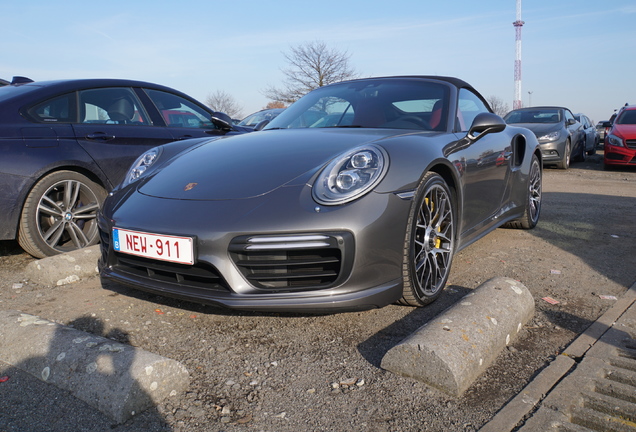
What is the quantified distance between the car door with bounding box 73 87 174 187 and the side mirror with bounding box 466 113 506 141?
253 cm

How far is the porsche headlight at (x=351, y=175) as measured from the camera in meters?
2.48

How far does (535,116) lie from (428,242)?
34.8 feet

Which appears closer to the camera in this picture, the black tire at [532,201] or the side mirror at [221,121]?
the side mirror at [221,121]

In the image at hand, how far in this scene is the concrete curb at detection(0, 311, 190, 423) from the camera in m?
1.91

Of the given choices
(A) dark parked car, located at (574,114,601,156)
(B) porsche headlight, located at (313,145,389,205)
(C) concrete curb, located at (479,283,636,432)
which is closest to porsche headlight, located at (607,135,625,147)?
(A) dark parked car, located at (574,114,601,156)

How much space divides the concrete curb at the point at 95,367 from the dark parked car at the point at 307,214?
411mm

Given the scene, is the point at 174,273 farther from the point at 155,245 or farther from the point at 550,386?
the point at 550,386

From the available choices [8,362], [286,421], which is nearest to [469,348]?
[286,421]

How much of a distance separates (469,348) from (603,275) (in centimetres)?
193

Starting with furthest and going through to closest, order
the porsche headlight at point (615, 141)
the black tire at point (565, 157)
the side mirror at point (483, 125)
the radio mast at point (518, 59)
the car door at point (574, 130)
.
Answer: the radio mast at point (518, 59) → the car door at point (574, 130) → the black tire at point (565, 157) → the porsche headlight at point (615, 141) → the side mirror at point (483, 125)

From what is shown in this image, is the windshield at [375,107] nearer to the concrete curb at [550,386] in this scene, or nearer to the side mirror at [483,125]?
the side mirror at [483,125]

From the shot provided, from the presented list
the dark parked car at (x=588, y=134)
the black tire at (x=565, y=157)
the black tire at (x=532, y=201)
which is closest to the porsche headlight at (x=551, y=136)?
the black tire at (x=565, y=157)

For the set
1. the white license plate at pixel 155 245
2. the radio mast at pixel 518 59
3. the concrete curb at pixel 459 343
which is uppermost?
the radio mast at pixel 518 59

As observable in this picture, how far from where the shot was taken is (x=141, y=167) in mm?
3295
